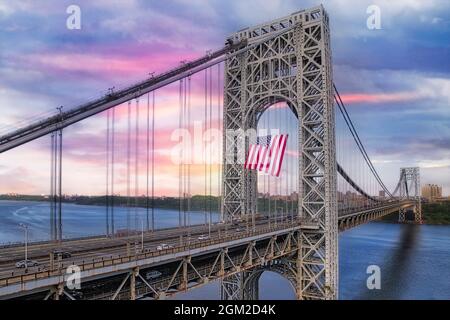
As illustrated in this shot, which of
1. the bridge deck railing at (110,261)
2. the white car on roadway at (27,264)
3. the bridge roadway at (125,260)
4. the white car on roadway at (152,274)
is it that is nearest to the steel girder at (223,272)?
the bridge roadway at (125,260)

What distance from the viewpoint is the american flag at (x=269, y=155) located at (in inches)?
1624

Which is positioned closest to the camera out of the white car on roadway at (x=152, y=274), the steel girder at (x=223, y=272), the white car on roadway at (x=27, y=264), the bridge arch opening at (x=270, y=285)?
the white car on roadway at (x=27, y=264)

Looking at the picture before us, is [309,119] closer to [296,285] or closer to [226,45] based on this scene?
[226,45]

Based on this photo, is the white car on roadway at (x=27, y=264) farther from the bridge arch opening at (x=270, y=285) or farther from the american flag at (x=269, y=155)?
the bridge arch opening at (x=270, y=285)

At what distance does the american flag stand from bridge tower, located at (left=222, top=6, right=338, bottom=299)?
20.6 ft

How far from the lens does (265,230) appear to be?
126 feet

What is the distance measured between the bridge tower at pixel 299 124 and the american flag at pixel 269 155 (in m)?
6.29

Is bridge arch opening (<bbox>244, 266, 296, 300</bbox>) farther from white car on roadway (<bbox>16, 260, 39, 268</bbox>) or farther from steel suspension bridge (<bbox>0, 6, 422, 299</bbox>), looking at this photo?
white car on roadway (<bbox>16, 260, 39, 268</bbox>)

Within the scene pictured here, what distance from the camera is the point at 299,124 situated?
4769 centimetres

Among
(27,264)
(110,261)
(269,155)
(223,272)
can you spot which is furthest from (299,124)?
(27,264)

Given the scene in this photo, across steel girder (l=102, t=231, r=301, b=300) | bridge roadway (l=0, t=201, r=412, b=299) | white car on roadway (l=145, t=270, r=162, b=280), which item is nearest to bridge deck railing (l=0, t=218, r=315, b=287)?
bridge roadway (l=0, t=201, r=412, b=299)

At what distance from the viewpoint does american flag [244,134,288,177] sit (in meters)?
41.3

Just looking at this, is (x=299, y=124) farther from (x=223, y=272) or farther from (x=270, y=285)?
(x=270, y=285)
